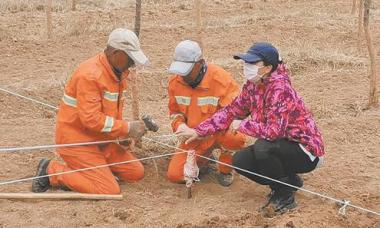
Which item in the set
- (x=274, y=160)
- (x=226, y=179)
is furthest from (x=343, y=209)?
(x=226, y=179)

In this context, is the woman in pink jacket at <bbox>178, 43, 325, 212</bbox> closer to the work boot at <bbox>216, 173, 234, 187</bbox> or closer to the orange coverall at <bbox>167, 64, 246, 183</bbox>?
the orange coverall at <bbox>167, 64, 246, 183</bbox>

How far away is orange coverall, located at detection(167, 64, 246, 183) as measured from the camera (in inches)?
203

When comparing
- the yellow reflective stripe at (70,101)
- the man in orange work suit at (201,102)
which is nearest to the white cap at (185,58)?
the man in orange work suit at (201,102)

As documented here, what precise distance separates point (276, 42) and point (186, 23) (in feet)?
10.2

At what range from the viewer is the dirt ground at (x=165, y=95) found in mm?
Result: 4582

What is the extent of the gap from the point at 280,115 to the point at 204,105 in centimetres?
96

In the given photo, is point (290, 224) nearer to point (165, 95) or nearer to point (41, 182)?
point (41, 182)

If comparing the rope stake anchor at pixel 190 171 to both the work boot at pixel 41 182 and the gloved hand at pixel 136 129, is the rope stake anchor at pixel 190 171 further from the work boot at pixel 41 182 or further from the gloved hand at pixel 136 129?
the work boot at pixel 41 182

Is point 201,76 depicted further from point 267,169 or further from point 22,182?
point 22,182

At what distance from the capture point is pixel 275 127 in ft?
14.4

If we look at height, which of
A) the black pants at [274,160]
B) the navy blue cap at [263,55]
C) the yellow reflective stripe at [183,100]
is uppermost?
the navy blue cap at [263,55]

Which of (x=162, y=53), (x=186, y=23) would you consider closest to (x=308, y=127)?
(x=162, y=53)

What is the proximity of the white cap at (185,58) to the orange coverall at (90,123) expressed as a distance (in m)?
0.43

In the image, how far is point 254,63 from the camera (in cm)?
443
